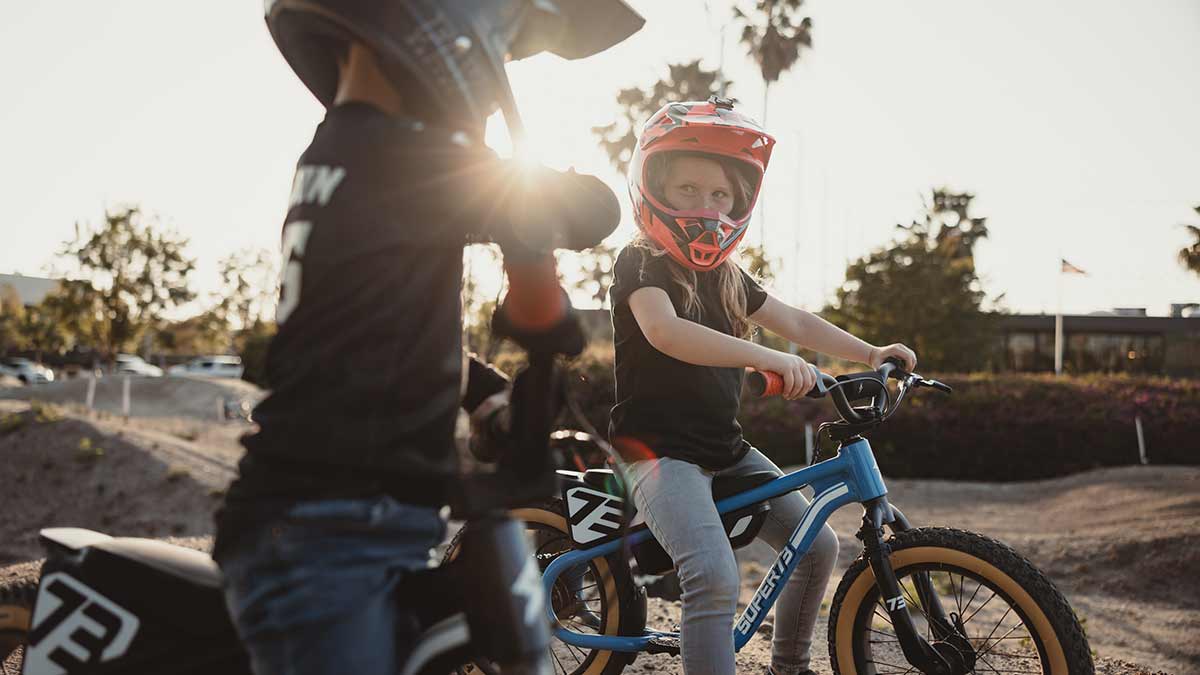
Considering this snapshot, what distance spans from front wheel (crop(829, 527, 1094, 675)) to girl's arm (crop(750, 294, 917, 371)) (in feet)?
2.44

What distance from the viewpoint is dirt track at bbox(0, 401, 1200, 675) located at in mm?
7465

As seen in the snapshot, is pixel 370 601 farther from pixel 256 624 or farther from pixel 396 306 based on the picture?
pixel 396 306

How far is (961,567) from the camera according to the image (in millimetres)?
2693

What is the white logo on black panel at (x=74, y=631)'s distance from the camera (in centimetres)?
164

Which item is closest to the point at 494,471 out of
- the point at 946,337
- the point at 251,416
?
the point at 251,416

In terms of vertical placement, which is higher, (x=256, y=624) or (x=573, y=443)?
(x=573, y=443)

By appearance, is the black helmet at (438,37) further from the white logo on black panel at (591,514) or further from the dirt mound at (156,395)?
the dirt mound at (156,395)

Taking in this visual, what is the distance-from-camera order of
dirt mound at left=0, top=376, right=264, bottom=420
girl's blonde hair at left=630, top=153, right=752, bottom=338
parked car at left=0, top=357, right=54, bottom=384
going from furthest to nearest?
1. parked car at left=0, top=357, right=54, bottom=384
2. dirt mound at left=0, top=376, right=264, bottom=420
3. girl's blonde hair at left=630, top=153, right=752, bottom=338

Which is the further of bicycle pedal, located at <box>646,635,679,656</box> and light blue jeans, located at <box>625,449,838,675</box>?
bicycle pedal, located at <box>646,635,679,656</box>

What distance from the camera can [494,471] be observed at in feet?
4.78

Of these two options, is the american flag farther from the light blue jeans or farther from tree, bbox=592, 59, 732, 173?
the light blue jeans

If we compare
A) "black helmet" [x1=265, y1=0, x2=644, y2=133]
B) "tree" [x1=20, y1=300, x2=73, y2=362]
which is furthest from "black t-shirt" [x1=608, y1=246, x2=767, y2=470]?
"tree" [x1=20, y1=300, x2=73, y2=362]

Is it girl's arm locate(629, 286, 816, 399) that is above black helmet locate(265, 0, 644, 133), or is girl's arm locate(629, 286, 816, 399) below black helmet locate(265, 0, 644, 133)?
below

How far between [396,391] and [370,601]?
36cm
